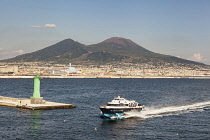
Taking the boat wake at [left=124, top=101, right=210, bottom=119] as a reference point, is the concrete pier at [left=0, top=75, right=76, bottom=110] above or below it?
above

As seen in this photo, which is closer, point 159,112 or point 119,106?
point 119,106

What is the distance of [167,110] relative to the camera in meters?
90.8

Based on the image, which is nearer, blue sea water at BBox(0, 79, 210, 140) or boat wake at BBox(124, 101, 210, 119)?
blue sea water at BBox(0, 79, 210, 140)

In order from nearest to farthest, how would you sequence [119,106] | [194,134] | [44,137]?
[44,137] < [194,134] < [119,106]

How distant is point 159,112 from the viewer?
87562mm

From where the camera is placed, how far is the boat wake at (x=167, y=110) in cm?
8056

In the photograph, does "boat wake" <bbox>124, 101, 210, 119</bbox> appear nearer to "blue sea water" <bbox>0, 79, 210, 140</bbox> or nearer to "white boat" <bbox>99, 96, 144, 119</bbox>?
"blue sea water" <bbox>0, 79, 210, 140</bbox>

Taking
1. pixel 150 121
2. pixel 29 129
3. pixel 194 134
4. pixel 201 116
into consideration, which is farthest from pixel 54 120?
pixel 201 116

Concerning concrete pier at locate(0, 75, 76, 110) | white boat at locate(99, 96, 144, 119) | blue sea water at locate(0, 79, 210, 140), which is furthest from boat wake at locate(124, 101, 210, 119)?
concrete pier at locate(0, 75, 76, 110)

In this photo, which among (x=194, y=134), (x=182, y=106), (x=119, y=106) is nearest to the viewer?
(x=194, y=134)

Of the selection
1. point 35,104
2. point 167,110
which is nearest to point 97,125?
Answer: point 35,104

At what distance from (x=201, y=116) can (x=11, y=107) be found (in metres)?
42.8

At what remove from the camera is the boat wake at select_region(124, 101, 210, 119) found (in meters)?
80.6

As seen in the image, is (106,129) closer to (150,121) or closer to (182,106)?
(150,121)
